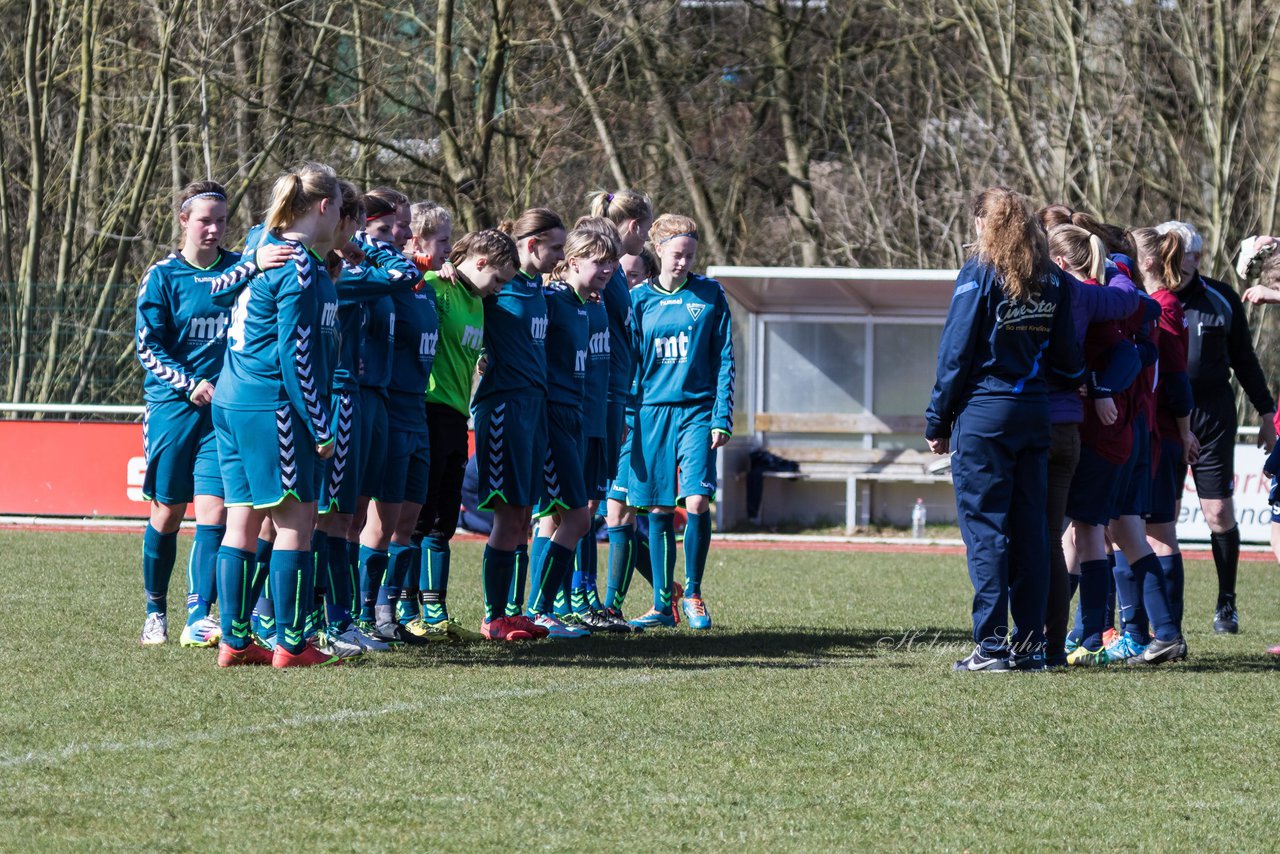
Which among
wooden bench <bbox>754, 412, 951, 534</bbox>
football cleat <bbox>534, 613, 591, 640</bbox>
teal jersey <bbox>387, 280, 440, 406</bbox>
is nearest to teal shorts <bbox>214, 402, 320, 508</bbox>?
teal jersey <bbox>387, 280, 440, 406</bbox>

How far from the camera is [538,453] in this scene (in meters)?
8.25

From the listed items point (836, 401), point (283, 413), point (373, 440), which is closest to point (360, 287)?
point (373, 440)

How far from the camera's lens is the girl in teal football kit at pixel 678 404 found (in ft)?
30.7

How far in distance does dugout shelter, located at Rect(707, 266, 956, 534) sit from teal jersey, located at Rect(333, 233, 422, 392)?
10299 millimetres

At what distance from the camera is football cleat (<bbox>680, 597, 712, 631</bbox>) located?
29.7ft

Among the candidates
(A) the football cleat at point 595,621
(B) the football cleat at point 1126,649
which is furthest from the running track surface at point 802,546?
(B) the football cleat at point 1126,649

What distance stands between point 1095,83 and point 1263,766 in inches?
671

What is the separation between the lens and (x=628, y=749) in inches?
210

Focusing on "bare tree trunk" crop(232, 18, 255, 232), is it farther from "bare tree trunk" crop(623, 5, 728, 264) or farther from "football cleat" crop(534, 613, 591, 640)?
"football cleat" crop(534, 613, 591, 640)

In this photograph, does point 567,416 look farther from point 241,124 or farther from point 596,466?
point 241,124

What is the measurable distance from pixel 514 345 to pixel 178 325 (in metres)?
1.56

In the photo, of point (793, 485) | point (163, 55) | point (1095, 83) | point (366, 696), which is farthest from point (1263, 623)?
point (163, 55)

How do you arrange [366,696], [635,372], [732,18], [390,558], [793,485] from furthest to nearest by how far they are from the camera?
[732,18], [793,485], [635,372], [390,558], [366,696]

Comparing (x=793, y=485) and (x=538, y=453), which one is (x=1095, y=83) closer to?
(x=793, y=485)
